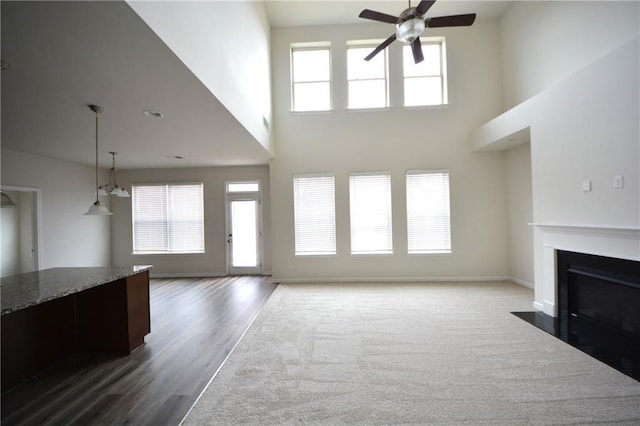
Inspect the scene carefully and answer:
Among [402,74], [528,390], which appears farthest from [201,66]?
[402,74]

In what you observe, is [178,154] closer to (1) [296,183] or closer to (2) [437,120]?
(1) [296,183]

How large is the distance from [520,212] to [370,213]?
111 inches

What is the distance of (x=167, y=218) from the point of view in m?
7.07

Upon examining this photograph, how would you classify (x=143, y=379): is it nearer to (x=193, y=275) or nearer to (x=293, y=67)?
(x=193, y=275)

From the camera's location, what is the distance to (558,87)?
3719mm

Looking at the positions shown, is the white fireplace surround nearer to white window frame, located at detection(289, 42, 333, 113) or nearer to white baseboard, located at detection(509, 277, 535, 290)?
white baseboard, located at detection(509, 277, 535, 290)

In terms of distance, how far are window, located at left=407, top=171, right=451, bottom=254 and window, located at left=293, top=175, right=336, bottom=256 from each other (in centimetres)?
164

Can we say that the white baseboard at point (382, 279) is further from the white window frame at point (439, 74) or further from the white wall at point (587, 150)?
the white window frame at point (439, 74)

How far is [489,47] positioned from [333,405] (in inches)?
281

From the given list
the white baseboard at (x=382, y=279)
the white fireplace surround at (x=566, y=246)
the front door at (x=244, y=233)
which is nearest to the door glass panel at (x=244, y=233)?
the front door at (x=244, y=233)

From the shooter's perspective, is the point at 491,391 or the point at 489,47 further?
Result: the point at 489,47

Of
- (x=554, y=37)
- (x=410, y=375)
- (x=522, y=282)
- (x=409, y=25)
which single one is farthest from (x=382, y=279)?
(x=554, y=37)

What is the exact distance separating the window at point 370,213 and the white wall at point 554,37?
301 cm

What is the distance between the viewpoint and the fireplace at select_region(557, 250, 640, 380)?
Result: 288cm
